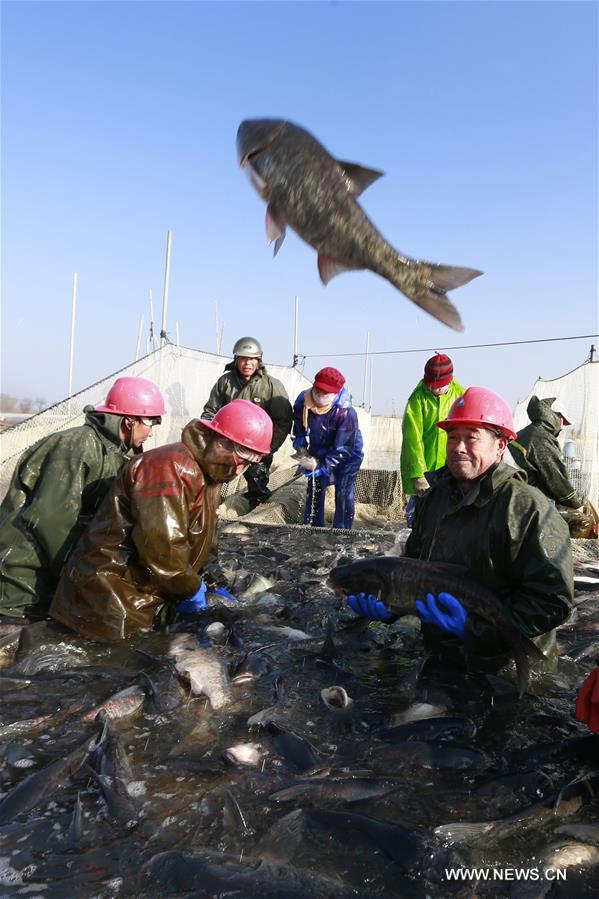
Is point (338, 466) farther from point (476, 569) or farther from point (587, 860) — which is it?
point (587, 860)

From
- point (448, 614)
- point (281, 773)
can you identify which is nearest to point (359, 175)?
point (448, 614)

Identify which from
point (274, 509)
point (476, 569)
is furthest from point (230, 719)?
point (274, 509)

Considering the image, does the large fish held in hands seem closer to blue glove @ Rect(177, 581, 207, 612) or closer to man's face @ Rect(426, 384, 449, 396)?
blue glove @ Rect(177, 581, 207, 612)

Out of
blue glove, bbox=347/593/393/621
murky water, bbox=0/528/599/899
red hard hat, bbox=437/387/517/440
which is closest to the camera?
murky water, bbox=0/528/599/899

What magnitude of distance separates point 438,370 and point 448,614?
14.3 ft

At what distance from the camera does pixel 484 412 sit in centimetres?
402

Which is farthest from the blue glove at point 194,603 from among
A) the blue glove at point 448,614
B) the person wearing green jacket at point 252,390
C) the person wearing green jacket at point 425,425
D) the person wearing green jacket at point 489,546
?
the person wearing green jacket at point 252,390

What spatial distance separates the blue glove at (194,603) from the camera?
504 cm

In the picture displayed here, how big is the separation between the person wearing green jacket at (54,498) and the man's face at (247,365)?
3.85 m

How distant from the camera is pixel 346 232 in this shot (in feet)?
8.92

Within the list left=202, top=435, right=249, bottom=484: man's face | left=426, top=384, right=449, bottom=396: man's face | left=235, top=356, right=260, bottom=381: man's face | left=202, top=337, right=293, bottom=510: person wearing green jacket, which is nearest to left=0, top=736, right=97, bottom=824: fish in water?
left=202, top=435, right=249, bottom=484: man's face

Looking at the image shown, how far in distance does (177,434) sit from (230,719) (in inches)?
316

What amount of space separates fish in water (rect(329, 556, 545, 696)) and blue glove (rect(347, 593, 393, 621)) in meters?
0.04

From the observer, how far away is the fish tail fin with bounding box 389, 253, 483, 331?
2674 millimetres
